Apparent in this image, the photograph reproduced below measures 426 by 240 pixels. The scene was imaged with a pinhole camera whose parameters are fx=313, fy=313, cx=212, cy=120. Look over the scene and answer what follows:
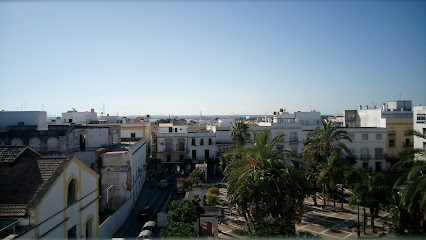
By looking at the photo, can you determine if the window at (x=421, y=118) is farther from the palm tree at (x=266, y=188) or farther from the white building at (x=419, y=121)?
the palm tree at (x=266, y=188)

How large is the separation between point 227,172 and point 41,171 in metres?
10.3

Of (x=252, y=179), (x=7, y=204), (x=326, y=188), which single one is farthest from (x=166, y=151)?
(x=7, y=204)

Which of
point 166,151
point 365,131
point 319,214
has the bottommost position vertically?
point 319,214

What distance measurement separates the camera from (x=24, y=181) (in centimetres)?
Result: 1302

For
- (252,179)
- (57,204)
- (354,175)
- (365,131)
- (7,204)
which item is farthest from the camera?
(365,131)

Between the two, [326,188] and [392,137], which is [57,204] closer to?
→ [326,188]

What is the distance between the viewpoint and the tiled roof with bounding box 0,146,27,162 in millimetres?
13984

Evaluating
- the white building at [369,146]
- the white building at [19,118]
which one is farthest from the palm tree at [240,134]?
the white building at [19,118]

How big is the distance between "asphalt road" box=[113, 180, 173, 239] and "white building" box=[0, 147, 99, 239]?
254 inches

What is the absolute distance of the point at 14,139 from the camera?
86.6 feet

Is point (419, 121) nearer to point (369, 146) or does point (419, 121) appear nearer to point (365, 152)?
point (369, 146)

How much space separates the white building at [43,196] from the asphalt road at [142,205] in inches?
254

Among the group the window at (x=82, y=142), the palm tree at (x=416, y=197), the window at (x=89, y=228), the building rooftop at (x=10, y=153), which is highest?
the building rooftop at (x=10, y=153)

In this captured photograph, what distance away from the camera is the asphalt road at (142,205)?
75.5 ft
